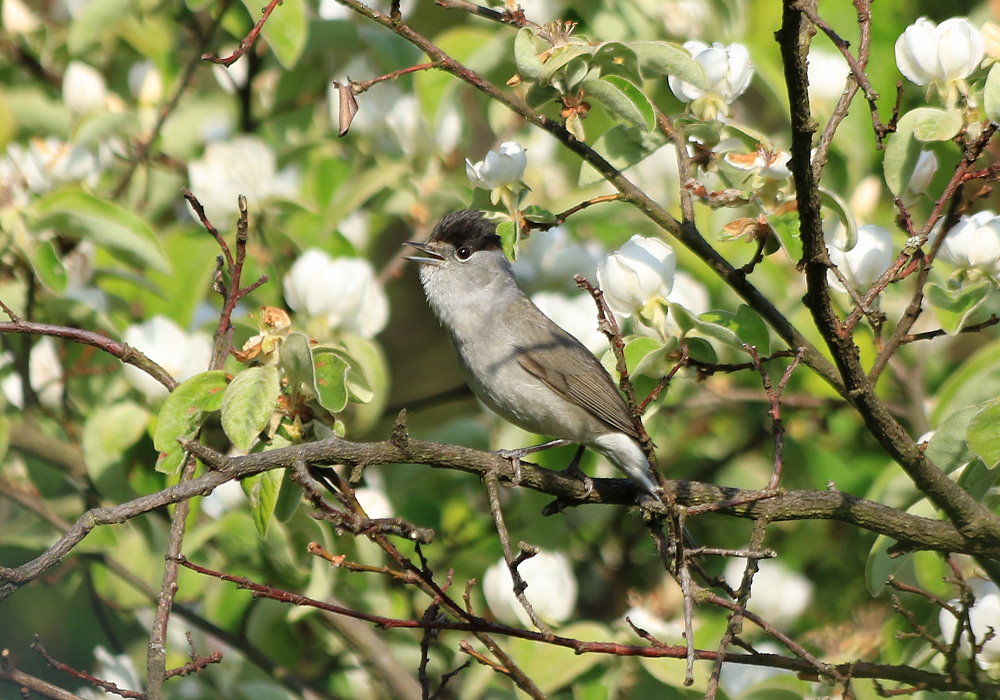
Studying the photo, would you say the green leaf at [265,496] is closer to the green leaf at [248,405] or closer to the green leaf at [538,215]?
the green leaf at [248,405]

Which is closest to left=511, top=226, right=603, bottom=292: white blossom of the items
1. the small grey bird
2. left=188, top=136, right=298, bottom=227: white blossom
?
the small grey bird

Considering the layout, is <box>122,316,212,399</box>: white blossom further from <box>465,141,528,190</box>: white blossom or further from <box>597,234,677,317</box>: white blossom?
<box>597,234,677,317</box>: white blossom

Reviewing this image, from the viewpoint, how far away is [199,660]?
2.10 m

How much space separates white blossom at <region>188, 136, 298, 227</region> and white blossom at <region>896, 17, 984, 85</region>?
1.94 meters

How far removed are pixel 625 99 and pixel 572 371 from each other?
51.5 inches

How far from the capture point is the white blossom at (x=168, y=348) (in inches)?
115

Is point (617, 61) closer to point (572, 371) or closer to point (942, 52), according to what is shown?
point (942, 52)

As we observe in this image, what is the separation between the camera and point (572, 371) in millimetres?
3279

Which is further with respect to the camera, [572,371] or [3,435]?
[572,371]

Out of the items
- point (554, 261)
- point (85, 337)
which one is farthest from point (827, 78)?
point (85, 337)

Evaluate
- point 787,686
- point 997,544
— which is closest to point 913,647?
point 787,686

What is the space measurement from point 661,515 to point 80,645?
204cm

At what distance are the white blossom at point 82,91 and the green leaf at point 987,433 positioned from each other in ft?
9.36

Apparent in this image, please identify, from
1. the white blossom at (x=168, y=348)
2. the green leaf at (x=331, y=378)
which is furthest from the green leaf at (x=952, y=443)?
the white blossom at (x=168, y=348)
